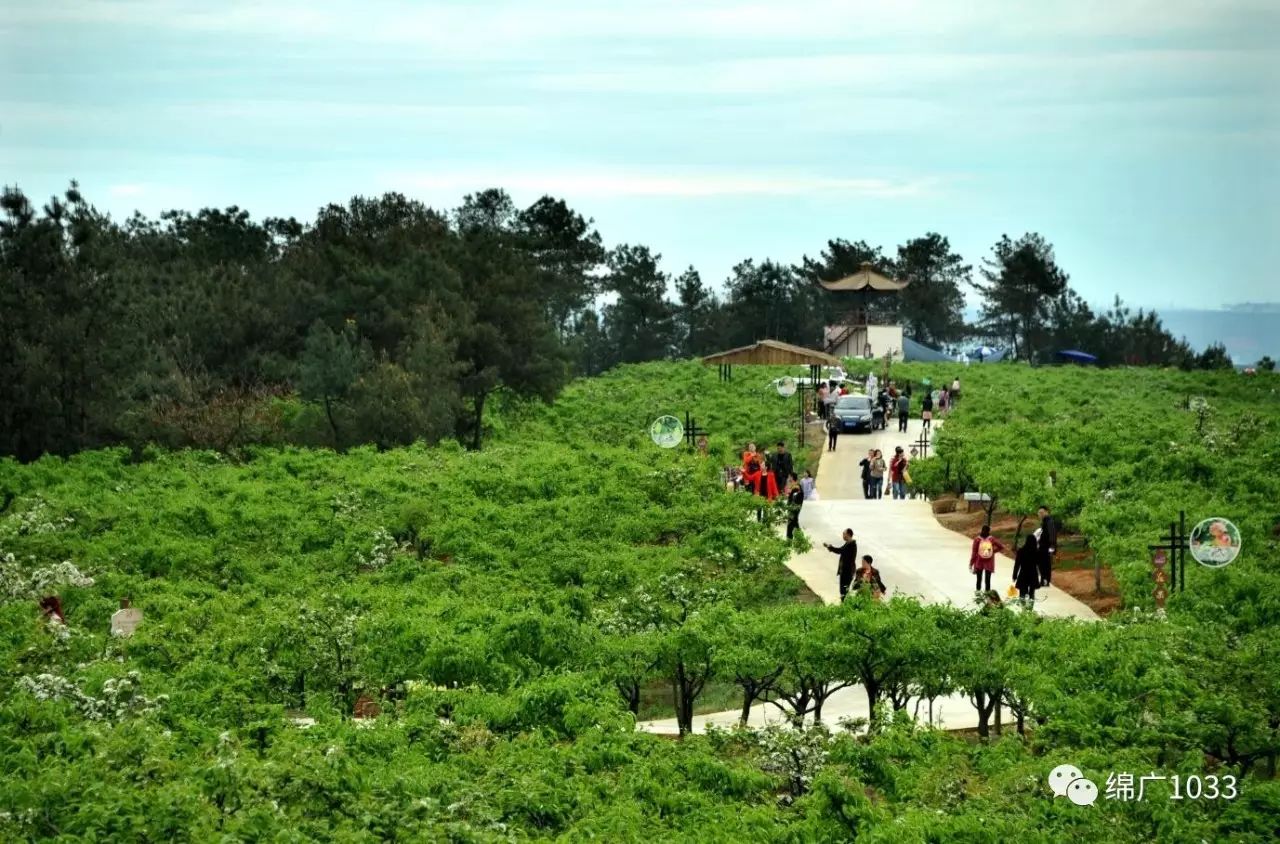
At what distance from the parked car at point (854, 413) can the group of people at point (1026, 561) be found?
2250 cm

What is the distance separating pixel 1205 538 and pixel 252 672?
12524 millimetres

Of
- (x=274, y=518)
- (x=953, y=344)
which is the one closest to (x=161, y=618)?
(x=274, y=518)

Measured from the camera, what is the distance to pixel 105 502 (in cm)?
3281

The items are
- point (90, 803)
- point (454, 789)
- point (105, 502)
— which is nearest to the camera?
point (90, 803)

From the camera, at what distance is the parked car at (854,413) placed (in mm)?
50875

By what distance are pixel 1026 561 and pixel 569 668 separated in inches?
370

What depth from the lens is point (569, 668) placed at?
19750 mm

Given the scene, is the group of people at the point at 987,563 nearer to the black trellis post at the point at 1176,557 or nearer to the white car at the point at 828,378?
the black trellis post at the point at 1176,557

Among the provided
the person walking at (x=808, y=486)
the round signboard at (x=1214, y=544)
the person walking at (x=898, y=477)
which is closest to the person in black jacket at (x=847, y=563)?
the round signboard at (x=1214, y=544)

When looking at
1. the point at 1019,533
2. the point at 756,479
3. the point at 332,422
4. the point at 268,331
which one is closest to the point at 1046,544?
the point at 1019,533

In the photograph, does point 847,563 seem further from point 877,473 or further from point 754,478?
point 877,473

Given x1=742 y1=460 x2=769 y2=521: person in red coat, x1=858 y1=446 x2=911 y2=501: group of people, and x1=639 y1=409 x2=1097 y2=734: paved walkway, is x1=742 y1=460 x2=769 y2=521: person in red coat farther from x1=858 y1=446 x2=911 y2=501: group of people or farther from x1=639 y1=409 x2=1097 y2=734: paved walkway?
x1=858 y1=446 x2=911 y2=501: group of people

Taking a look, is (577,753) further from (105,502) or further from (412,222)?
(412,222)

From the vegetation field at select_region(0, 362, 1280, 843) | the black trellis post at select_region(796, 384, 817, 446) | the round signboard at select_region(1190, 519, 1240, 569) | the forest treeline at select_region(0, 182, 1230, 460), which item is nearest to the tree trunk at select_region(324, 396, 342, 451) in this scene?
the forest treeline at select_region(0, 182, 1230, 460)
